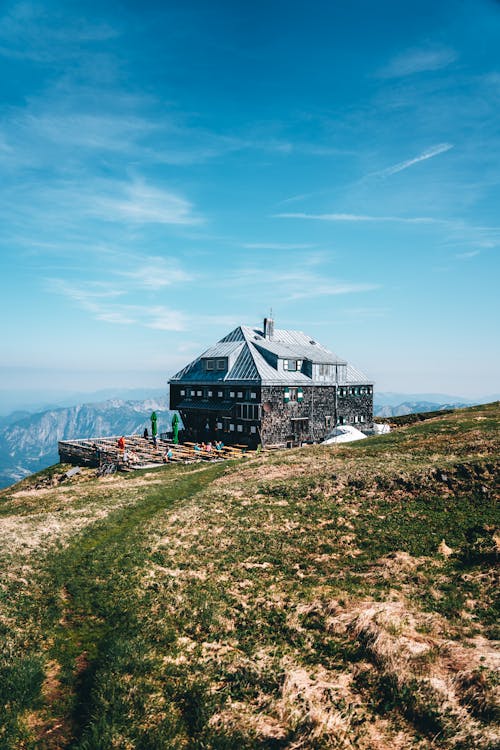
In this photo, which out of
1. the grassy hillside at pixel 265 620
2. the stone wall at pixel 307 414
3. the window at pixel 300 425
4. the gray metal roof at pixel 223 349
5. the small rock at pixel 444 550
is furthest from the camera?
the gray metal roof at pixel 223 349

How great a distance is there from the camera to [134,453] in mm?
52875

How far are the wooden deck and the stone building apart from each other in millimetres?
3673

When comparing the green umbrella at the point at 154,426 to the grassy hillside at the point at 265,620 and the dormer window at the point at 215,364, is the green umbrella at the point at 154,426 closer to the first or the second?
the dormer window at the point at 215,364

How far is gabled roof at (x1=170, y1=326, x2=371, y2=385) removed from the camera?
197ft

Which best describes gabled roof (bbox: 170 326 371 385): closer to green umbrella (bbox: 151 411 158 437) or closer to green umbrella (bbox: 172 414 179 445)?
green umbrella (bbox: 151 411 158 437)

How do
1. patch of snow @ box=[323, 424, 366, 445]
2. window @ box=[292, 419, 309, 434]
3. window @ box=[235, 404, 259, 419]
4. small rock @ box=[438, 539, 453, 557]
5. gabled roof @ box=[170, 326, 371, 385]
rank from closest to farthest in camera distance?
small rock @ box=[438, 539, 453, 557]
patch of snow @ box=[323, 424, 366, 445]
window @ box=[235, 404, 259, 419]
gabled roof @ box=[170, 326, 371, 385]
window @ box=[292, 419, 309, 434]

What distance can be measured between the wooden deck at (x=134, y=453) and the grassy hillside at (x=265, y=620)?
938 inches

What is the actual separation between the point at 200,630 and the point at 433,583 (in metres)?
7.88

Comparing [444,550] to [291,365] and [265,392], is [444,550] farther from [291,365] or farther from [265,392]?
[291,365]

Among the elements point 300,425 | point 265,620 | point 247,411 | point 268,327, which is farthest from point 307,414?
point 265,620

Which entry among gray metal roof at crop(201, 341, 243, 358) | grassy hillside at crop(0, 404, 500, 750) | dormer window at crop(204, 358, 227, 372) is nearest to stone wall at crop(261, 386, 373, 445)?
dormer window at crop(204, 358, 227, 372)

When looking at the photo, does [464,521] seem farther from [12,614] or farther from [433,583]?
[12,614]

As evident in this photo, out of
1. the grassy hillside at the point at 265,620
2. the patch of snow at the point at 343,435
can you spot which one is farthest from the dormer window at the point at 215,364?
the grassy hillside at the point at 265,620

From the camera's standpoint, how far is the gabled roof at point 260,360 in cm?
5994
